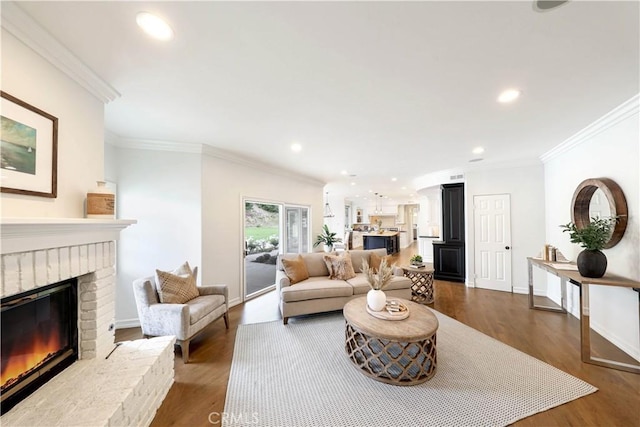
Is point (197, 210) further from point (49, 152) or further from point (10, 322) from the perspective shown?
point (10, 322)

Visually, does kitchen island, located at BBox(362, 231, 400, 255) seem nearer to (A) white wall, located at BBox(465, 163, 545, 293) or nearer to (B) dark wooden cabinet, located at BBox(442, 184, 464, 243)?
(B) dark wooden cabinet, located at BBox(442, 184, 464, 243)

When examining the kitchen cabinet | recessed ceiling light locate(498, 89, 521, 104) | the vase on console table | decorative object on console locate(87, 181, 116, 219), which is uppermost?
recessed ceiling light locate(498, 89, 521, 104)

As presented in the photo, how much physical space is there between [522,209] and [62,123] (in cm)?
642

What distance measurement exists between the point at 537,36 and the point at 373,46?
3.28ft

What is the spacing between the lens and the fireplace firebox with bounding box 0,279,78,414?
4.31ft

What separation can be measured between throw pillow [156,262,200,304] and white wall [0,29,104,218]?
1.21 meters

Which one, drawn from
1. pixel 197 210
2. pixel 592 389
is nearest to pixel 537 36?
pixel 592 389

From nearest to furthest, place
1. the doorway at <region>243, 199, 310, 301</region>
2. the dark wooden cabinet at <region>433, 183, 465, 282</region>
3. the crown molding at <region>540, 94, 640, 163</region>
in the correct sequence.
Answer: the crown molding at <region>540, 94, 640, 163</region>
the doorway at <region>243, 199, 310, 301</region>
the dark wooden cabinet at <region>433, 183, 465, 282</region>

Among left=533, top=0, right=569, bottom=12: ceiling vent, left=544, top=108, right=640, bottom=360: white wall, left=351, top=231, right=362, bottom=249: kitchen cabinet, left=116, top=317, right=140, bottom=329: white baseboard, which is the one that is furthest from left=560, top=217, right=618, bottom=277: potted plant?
left=351, top=231, right=362, bottom=249: kitchen cabinet

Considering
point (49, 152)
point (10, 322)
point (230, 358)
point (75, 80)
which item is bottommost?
point (230, 358)

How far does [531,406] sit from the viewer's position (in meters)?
1.79

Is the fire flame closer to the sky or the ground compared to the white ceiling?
closer to the ground

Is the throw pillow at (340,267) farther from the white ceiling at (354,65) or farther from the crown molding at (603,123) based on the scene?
the crown molding at (603,123)

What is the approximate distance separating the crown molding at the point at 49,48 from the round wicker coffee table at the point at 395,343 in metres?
2.98
